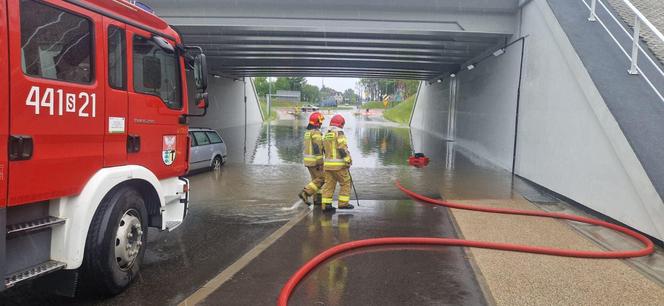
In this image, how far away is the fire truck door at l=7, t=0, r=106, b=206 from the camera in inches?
124

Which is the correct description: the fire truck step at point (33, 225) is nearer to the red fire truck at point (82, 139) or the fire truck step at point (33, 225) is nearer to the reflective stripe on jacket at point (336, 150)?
the red fire truck at point (82, 139)

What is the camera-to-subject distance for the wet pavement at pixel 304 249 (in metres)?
4.25

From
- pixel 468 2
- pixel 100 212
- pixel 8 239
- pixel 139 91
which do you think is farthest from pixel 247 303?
pixel 468 2

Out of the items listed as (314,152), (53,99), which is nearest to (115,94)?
(53,99)

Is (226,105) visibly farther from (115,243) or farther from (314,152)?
(115,243)

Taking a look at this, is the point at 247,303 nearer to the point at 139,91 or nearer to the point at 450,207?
the point at 139,91

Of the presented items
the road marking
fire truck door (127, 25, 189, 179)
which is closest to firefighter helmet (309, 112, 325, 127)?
the road marking

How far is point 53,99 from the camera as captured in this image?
3424 millimetres

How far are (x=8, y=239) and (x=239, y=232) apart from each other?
3405 mm

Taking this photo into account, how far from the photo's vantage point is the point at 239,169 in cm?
1291

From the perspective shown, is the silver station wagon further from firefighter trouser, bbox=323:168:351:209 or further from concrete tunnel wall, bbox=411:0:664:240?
concrete tunnel wall, bbox=411:0:664:240

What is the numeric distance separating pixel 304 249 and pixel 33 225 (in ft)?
9.75

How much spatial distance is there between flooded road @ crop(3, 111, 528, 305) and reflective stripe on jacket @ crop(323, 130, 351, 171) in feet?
2.64

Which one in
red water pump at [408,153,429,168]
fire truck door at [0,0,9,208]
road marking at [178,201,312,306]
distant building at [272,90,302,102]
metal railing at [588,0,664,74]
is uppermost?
distant building at [272,90,302,102]
